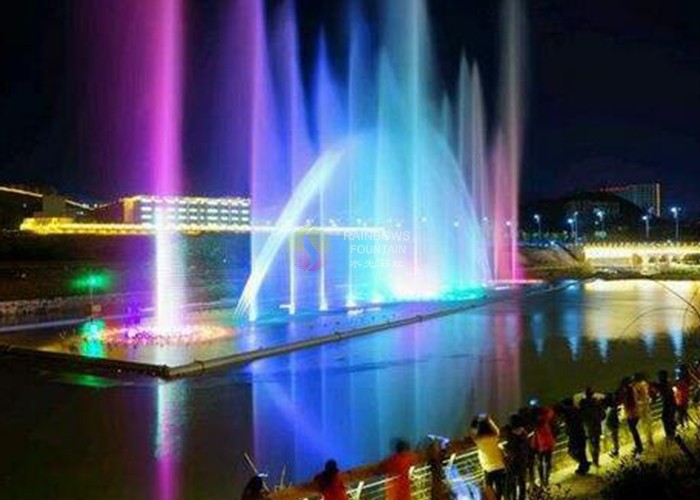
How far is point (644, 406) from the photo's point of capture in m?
9.23

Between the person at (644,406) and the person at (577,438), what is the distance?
116 cm

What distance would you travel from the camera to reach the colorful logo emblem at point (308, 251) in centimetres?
7031

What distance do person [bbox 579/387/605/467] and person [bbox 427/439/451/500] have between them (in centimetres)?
238

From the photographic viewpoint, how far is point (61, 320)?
29.8 meters

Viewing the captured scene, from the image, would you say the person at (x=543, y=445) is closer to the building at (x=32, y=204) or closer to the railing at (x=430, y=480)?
the railing at (x=430, y=480)

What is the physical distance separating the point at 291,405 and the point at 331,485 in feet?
25.6

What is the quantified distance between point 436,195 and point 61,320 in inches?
897

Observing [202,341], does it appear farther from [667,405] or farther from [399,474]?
[399,474]

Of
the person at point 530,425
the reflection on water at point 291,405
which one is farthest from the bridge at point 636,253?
the person at point 530,425

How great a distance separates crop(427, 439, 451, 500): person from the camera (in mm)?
6746

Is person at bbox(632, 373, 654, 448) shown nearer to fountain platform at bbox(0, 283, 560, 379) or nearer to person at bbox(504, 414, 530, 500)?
person at bbox(504, 414, 530, 500)

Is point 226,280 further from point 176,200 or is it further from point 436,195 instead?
point 176,200

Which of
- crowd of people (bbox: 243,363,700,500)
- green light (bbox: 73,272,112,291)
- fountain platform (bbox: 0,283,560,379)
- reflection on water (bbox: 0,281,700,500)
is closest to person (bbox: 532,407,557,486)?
crowd of people (bbox: 243,363,700,500)

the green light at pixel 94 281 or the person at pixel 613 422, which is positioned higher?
the green light at pixel 94 281
